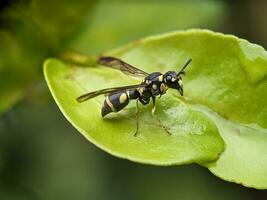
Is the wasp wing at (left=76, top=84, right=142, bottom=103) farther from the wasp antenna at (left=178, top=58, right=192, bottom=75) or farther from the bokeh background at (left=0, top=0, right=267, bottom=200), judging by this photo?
the bokeh background at (left=0, top=0, right=267, bottom=200)

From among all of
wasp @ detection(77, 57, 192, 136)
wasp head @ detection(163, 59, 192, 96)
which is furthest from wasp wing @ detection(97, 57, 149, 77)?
wasp head @ detection(163, 59, 192, 96)

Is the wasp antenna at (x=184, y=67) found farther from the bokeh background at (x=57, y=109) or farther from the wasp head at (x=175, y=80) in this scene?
the bokeh background at (x=57, y=109)

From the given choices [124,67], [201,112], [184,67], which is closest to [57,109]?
[124,67]

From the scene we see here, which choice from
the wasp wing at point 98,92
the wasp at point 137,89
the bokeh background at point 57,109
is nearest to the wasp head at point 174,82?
the wasp at point 137,89

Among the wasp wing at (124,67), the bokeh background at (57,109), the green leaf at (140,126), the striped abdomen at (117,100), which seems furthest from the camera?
the bokeh background at (57,109)

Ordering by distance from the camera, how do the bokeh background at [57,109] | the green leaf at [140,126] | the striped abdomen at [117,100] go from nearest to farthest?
1. the green leaf at [140,126]
2. the striped abdomen at [117,100]
3. the bokeh background at [57,109]
